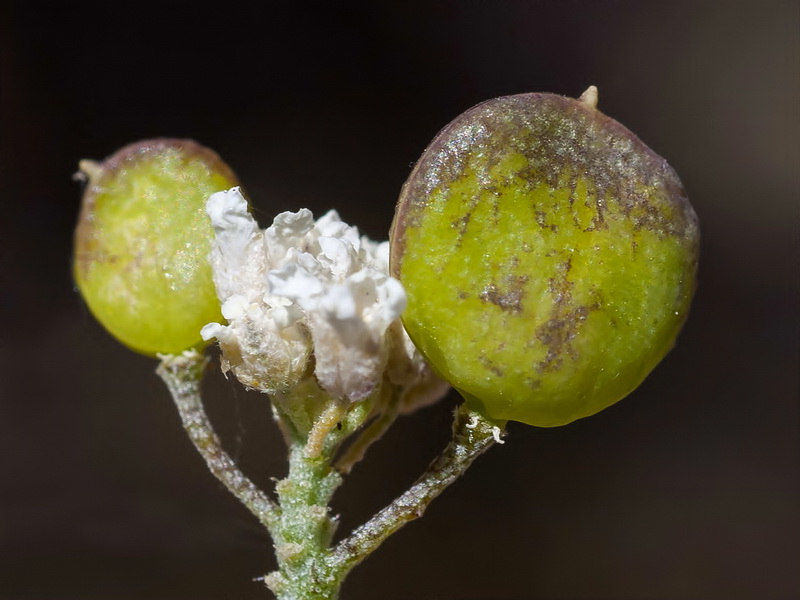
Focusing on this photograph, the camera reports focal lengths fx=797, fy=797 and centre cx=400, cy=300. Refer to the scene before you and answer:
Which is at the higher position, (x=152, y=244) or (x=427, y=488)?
(x=152, y=244)

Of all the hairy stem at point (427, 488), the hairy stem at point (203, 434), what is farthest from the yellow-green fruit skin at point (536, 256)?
the hairy stem at point (203, 434)

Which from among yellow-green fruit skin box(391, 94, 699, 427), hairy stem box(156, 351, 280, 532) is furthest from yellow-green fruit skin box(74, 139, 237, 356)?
yellow-green fruit skin box(391, 94, 699, 427)

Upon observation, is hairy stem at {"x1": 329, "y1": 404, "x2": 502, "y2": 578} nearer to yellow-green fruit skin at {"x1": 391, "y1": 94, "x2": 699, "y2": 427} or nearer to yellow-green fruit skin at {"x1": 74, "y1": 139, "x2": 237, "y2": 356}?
yellow-green fruit skin at {"x1": 391, "y1": 94, "x2": 699, "y2": 427}

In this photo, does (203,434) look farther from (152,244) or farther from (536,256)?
(536,256)

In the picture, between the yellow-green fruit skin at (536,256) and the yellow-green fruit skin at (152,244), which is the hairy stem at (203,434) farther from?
the yellow-green fruit skin at (536,256)

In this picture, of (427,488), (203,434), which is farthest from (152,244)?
(427,488)

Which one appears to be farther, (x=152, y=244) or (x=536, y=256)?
(x=152, y=244)
